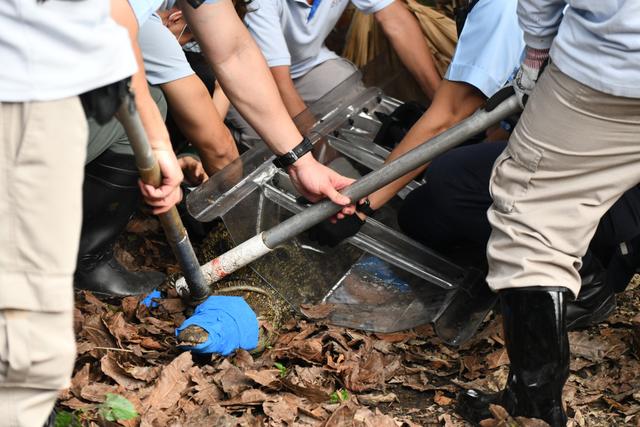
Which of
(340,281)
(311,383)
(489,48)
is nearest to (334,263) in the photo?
(340,281)

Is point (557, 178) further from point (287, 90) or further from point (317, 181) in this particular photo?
point (287, 90)

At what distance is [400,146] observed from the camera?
3.77m

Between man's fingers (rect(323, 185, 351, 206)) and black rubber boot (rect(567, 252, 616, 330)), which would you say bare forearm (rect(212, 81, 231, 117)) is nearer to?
man's fingers (rect(323, 185, 351, 206))

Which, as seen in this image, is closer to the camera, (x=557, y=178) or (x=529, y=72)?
(x=557, y=178)

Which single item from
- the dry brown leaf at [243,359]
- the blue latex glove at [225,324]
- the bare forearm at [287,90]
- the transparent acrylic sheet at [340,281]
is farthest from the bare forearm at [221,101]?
the dry brown leaf at [243,359]

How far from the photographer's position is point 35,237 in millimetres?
1839

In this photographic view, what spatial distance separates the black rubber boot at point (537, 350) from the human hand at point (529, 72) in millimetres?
708

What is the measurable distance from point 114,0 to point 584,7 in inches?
55.1

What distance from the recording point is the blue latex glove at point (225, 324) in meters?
3.17

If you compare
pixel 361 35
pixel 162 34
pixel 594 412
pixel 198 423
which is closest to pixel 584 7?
pixel 594 412

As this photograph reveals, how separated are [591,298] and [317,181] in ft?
4.15

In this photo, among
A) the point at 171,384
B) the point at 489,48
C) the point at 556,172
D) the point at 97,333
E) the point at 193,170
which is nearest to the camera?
the point at 556,172

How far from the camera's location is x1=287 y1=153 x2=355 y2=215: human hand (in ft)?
10.8

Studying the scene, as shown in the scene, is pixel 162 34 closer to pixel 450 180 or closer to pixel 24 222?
pixel 450 180
